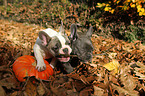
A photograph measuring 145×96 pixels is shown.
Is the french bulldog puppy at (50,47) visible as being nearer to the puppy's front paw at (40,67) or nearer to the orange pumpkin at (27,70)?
the puppy's front paw at (40,67)

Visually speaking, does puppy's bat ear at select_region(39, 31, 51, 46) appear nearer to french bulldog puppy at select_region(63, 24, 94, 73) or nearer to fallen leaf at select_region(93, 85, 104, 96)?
french bulldog puppy at select_region(63, 24, 94, 73)

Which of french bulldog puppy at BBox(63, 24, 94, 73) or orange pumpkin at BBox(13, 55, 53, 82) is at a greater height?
french bulldog puppy at BBox(63, 24, 94, 73)

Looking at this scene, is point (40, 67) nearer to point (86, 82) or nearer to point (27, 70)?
point (27, 70)

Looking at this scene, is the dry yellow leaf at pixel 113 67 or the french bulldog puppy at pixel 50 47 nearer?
the french bulldog puppy at pixel 50 47

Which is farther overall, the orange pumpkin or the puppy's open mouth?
the puppy's open mouth

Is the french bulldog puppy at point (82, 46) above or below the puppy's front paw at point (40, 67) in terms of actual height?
above

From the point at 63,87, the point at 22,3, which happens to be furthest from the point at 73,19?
the point at 63,87

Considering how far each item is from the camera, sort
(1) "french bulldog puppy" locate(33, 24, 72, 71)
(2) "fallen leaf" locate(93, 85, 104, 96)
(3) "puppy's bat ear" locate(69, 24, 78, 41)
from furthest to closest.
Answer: (3) "puppy's bat ear" locate(69, 24, 78, 41) → (1) "french bulldog puppy" locate(33, 24, 72, 71) → (2) "fallen leaf" locate(93, 85, 104, 96)

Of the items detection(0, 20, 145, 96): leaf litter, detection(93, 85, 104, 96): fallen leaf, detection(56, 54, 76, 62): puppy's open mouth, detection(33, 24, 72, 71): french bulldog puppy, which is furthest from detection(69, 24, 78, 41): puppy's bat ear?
detection(93, 85, 104, 96): fallen leaf

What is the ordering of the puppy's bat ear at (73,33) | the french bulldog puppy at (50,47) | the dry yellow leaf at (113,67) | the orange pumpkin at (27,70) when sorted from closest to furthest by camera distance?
the orange pumpkin at (27,70), the french bulldog puppy at (50,47), the dry yellow leaf at (113,67), the puppy's bat ear at (73,33)

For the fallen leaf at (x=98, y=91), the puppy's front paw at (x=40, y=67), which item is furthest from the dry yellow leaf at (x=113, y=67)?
the puppy's front paw at (x=40, y=67)

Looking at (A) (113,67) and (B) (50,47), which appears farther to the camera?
(A) (113,67)

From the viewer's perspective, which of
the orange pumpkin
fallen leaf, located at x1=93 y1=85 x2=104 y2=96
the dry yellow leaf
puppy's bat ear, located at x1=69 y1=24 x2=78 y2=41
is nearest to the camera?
fallen leaf, located at x1=93 y1=85 x2=104 y2=96

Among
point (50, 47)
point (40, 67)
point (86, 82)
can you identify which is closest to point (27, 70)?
point (40, 67)
